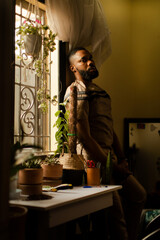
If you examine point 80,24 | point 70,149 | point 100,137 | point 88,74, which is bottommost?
point 70,149

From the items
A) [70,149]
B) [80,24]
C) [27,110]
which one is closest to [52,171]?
[70,149]

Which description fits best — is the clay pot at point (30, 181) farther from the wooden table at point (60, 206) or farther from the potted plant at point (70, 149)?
the potted plant at point (70, 149)

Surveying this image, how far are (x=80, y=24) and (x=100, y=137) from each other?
42.0 inches

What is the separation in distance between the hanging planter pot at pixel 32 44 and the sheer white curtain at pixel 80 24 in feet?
1.15

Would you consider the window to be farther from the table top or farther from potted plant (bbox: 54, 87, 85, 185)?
the table top

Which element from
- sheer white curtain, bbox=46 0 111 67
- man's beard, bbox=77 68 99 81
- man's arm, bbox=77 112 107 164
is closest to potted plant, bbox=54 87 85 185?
man's arm, bbox=77 112 107 164

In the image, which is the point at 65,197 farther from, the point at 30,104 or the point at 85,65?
the point at 85,65

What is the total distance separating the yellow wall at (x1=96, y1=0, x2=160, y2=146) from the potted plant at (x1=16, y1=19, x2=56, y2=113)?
5.20 ft

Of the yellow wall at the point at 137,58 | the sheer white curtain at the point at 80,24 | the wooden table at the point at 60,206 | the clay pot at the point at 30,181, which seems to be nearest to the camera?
the wooden table at the point at 60,206

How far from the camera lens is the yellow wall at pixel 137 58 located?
14.1 feet

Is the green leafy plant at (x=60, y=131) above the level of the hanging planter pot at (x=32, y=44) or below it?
below

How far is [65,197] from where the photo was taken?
1.98 metres

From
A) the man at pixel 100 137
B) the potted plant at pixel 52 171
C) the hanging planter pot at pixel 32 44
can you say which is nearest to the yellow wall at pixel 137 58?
the man at pixel 100 137

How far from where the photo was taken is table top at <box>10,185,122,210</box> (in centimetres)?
177
